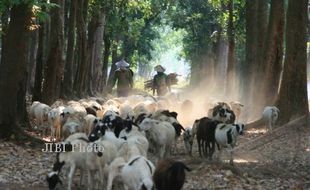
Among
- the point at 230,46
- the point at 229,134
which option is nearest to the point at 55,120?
the point at 229,134

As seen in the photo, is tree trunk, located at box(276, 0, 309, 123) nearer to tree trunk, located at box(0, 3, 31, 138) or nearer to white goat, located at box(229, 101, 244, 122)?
white goat, located at box(229, 101, 244, 122)

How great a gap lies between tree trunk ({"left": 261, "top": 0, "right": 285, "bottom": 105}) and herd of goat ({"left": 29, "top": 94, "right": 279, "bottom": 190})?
2.96 meters

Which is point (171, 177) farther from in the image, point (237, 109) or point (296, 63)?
point (237, 109)

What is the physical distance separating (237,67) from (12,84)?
38.7 metres

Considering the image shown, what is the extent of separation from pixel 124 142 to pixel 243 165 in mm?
4076

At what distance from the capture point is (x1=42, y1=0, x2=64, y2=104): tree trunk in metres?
18.4

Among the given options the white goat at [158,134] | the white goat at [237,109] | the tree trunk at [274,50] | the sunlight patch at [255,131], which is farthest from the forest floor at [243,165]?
the tree trunk at [274,50]

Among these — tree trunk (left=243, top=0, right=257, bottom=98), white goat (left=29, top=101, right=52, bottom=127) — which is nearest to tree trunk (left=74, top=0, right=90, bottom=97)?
tree trunk (left=243, top=0, right=257, bottom=98)

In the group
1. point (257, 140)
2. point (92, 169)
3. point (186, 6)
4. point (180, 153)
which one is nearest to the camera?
point (92, 169)

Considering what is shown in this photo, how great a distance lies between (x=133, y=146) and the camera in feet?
33.6

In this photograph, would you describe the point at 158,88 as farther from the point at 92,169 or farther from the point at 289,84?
the point at 92,169

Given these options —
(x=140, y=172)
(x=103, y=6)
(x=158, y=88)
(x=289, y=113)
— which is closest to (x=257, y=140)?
(x=289, y=113)

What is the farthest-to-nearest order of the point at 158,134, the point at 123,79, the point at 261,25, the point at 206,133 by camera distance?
the point at 123,79 < the point at 261,25 < the point at 206,133 < the point at 158,134

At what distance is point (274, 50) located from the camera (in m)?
21.0
